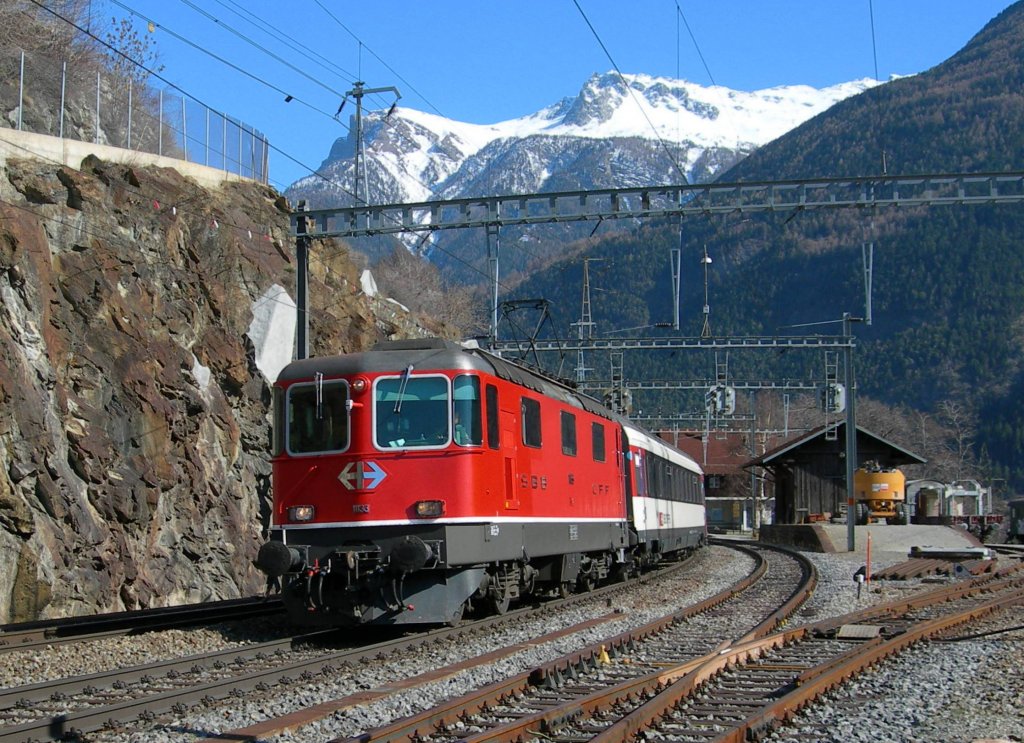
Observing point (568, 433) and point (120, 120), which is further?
point (120, 120)

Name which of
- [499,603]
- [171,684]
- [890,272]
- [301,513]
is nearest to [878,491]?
[499,603]

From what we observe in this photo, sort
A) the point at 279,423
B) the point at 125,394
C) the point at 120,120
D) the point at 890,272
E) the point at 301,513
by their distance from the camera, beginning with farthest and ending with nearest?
the point at 890,272 < the point at 120,120 < the point at 125,394 < the point at 279,423 < the point at 301,513

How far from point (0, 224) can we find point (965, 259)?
426ft

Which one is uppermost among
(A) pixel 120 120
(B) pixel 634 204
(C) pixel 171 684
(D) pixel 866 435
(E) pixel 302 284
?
(A) pixel 120 120

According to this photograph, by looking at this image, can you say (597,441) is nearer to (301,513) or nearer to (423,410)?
(423,410)

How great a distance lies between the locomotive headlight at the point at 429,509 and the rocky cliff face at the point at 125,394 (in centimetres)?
834

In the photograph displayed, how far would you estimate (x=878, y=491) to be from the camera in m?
47.0

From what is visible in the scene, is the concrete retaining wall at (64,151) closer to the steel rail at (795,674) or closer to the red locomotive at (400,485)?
the red locomotive at (400,485)

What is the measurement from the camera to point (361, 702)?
8.68m

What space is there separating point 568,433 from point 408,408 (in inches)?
166

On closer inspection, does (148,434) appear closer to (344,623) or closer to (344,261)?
(344,623)

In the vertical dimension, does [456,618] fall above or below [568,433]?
below

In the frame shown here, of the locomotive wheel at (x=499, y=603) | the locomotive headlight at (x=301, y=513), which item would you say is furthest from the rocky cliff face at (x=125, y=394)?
the locomotive wheel at (x=499, y=603)

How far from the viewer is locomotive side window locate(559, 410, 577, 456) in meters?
16.6
